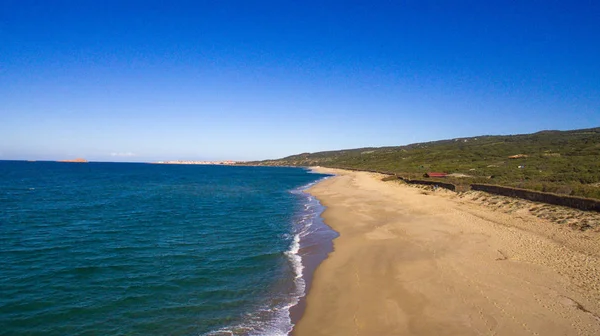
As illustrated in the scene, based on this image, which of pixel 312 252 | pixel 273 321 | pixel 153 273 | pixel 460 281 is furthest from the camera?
pixel 312 252

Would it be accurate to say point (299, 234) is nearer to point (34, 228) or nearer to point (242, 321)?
point (242, 321)

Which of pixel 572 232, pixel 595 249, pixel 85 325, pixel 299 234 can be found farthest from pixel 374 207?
pixel 85 325

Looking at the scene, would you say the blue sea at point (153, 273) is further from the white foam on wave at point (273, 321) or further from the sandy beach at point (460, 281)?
the sandy beach at point (460, 281)

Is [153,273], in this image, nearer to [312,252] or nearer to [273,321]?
[273,321]

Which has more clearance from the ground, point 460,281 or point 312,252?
point 460,281

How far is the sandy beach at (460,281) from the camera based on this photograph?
930 cm

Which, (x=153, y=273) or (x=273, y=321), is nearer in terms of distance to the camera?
(x=273, y=321)

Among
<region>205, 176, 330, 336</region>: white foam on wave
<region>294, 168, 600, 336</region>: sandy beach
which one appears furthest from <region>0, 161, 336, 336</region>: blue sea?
<region>294, 168, 600, 336</region>: sandy beach

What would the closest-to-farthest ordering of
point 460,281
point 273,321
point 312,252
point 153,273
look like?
point 273,321 → point 460,281 → point 153,273 → point 312,252

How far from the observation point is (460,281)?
12266 mm

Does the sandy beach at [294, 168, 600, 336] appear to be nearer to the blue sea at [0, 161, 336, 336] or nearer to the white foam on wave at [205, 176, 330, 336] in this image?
the white foam on wave at [205, 176, 330, 336]

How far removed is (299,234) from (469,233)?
10.2 meters

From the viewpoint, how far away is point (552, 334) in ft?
27.8

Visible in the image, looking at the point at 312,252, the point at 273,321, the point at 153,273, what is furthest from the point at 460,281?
the point at 153,273
